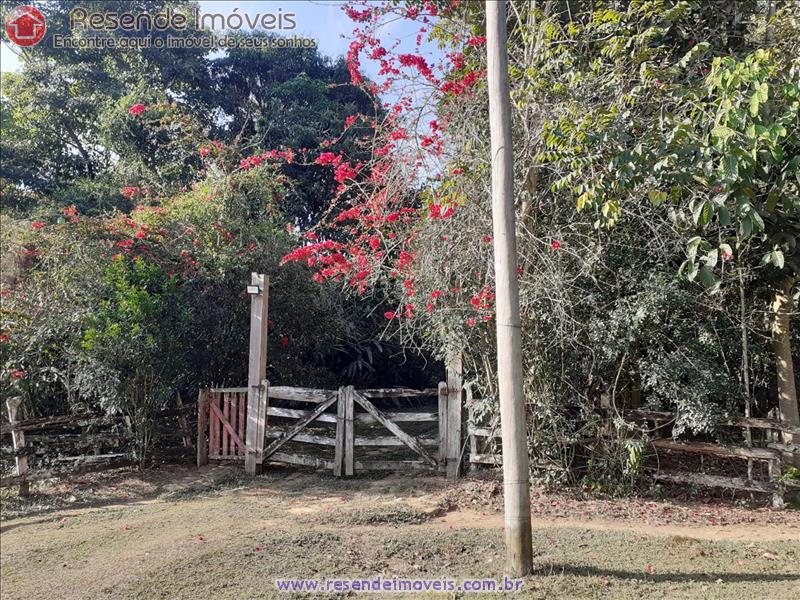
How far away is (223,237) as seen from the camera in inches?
361

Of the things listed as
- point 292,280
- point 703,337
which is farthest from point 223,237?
point 703,337

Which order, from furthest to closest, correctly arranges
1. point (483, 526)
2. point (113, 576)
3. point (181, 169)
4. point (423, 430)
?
point (181, 169), point (423, 430), point (483, 526), point (113, 576)

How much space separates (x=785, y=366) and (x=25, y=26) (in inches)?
671

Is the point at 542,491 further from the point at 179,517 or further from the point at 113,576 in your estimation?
the point at 113,576

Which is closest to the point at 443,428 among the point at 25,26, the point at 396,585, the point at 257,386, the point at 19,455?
the point at 257,386

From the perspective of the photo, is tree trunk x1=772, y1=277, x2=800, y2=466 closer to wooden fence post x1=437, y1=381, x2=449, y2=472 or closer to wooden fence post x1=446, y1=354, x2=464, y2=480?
wooden fence post x1=446, y1=354, x2=464, y2=480

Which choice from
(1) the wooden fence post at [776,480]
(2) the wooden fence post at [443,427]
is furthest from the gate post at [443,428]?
(1) the wooden fence post at [776,480]

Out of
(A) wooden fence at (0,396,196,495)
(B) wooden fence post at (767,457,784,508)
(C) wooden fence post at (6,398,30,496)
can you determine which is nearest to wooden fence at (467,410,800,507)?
(B) wooden fence post at (767,457,784,508)

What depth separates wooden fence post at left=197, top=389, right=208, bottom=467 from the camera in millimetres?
8070

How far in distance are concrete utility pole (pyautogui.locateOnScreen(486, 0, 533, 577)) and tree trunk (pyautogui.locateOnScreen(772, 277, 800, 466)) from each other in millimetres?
4246

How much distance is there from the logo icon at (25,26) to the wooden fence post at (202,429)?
10517 mm

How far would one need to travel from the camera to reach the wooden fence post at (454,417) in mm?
7070

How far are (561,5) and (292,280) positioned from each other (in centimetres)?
574

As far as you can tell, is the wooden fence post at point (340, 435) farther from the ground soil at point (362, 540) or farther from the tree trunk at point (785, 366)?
the tree trunk at point (785, 366)
